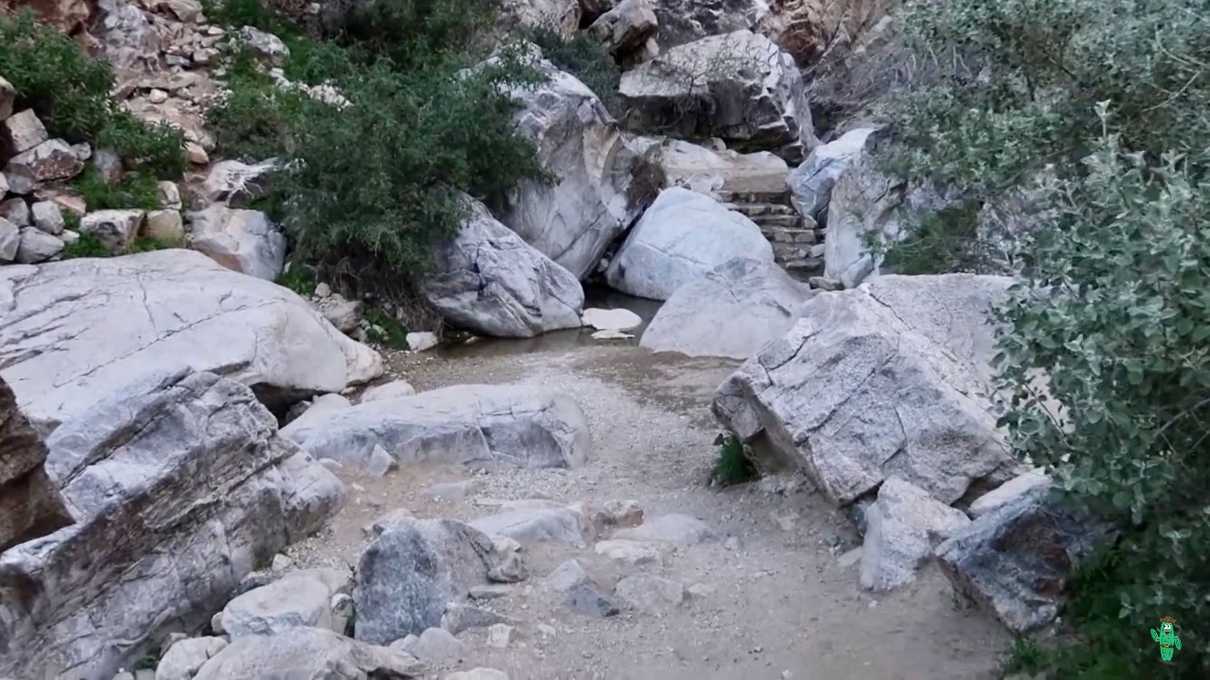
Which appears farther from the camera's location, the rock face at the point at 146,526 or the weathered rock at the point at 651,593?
the weathered rock at the point at 651,593

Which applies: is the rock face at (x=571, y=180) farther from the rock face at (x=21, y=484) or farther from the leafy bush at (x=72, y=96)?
the rock face at (x=21, y=484)

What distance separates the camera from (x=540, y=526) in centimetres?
563

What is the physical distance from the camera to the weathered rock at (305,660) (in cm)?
396

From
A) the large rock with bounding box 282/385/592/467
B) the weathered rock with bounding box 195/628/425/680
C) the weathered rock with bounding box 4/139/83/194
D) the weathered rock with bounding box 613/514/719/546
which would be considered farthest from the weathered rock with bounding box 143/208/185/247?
the weathered rock with bounding box 195/628/425/680

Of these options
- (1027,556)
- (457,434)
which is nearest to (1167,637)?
(1027,556)

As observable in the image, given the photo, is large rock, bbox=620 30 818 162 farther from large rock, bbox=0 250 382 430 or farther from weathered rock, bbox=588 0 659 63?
large rock, bbox=0 250 382 430

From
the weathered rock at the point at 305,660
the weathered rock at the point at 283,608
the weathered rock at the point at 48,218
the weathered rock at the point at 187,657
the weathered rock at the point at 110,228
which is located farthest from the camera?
the weathered rock at the point at 110,228

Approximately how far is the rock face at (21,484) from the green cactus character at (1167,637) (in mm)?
2938

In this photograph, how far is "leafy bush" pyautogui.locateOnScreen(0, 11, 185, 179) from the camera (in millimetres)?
11062

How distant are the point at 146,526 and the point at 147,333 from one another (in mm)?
3810

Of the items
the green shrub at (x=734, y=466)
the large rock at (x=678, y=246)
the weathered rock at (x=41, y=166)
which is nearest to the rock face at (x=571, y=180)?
the large rock at (x=678, y=246)

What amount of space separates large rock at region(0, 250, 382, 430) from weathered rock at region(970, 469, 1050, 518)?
526cm

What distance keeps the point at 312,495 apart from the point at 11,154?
22.1 feet

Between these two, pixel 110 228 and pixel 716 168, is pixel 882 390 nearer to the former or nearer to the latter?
pixel 110 228
